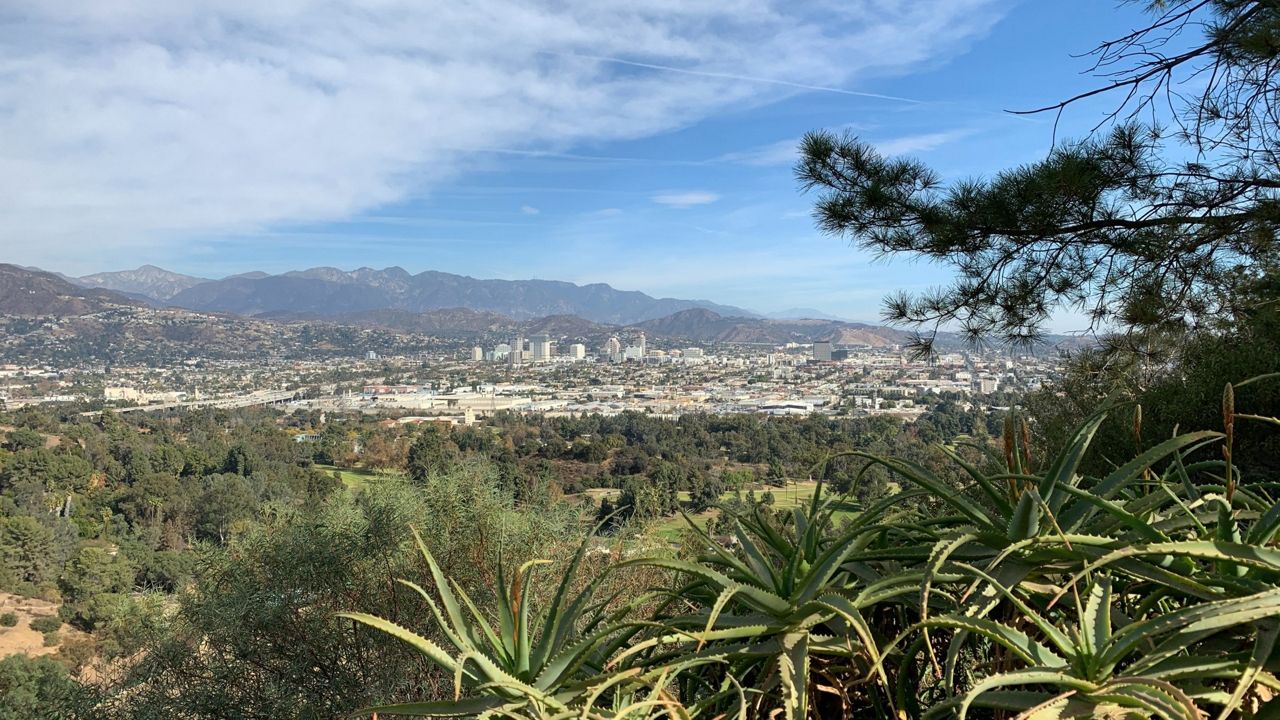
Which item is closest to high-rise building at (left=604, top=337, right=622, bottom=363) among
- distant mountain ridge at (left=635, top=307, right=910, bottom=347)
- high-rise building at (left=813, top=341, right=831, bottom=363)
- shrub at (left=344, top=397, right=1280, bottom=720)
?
distant mountain ridge at (left=635, top=307, right=910, bottom=347)

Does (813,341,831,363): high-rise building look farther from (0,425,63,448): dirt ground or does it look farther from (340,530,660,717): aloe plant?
(340,530,660,717): aloe plant

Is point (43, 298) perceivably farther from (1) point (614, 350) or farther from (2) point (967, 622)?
(2) point (967, 622)

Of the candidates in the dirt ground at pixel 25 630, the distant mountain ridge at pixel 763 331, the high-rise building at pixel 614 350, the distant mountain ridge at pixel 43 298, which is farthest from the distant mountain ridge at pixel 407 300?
the dirt ground at pixel 25 630

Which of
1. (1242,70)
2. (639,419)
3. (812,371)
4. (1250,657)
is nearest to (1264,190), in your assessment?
(1242,70)

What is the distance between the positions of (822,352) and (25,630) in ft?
240

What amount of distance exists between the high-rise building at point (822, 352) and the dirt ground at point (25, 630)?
66.3 meters

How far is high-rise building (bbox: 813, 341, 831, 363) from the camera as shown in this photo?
76.9m

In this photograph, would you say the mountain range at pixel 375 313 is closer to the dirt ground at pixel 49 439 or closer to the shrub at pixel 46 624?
the shrub at pixel 46 624

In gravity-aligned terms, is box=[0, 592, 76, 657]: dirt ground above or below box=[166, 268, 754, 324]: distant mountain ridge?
below

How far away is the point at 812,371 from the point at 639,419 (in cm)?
3501

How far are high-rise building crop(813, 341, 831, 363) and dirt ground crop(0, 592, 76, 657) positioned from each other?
66.3 m

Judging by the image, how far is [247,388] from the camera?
6500 cm

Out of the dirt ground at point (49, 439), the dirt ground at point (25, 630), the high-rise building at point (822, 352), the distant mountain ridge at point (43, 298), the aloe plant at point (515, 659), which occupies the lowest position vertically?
the dirt ground at point (25, 630)

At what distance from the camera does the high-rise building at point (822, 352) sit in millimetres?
76875
